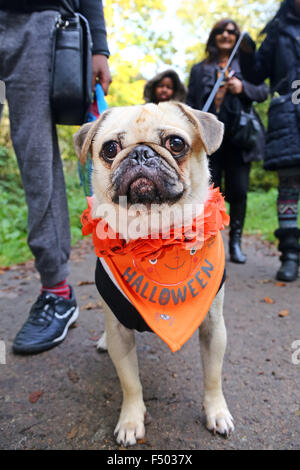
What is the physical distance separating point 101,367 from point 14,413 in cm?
61

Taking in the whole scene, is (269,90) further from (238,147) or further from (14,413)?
(14,413)

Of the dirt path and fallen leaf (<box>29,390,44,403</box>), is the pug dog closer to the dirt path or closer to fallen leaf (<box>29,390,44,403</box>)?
the dirt path

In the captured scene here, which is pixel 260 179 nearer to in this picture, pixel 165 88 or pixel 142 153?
pixel 165 88

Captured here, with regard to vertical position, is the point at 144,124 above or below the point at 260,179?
above

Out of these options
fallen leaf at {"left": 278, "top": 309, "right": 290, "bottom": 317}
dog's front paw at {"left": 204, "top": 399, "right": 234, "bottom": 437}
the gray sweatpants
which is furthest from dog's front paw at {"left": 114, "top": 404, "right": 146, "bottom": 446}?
fallen leaf at {"left": 278, "top": 309, "right": 290, "bottom": 317}

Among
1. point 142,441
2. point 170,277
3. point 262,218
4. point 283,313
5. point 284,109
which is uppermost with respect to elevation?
point 284,109

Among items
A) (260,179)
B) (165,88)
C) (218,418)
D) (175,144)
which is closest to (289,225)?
(175,144)

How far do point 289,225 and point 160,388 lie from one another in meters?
2.43

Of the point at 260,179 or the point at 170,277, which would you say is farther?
the point at 260,179

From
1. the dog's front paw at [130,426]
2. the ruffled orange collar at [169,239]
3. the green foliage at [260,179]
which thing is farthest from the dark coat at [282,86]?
the green foliage at [260,179]

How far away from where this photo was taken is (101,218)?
1.81 metres

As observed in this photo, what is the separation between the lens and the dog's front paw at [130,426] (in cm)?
159

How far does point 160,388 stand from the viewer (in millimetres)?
2010

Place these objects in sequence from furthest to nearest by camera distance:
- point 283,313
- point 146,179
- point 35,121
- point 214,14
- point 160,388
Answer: point 214,14 → point 283,313 → point 35,121 → point 160,388 → point 146,179
